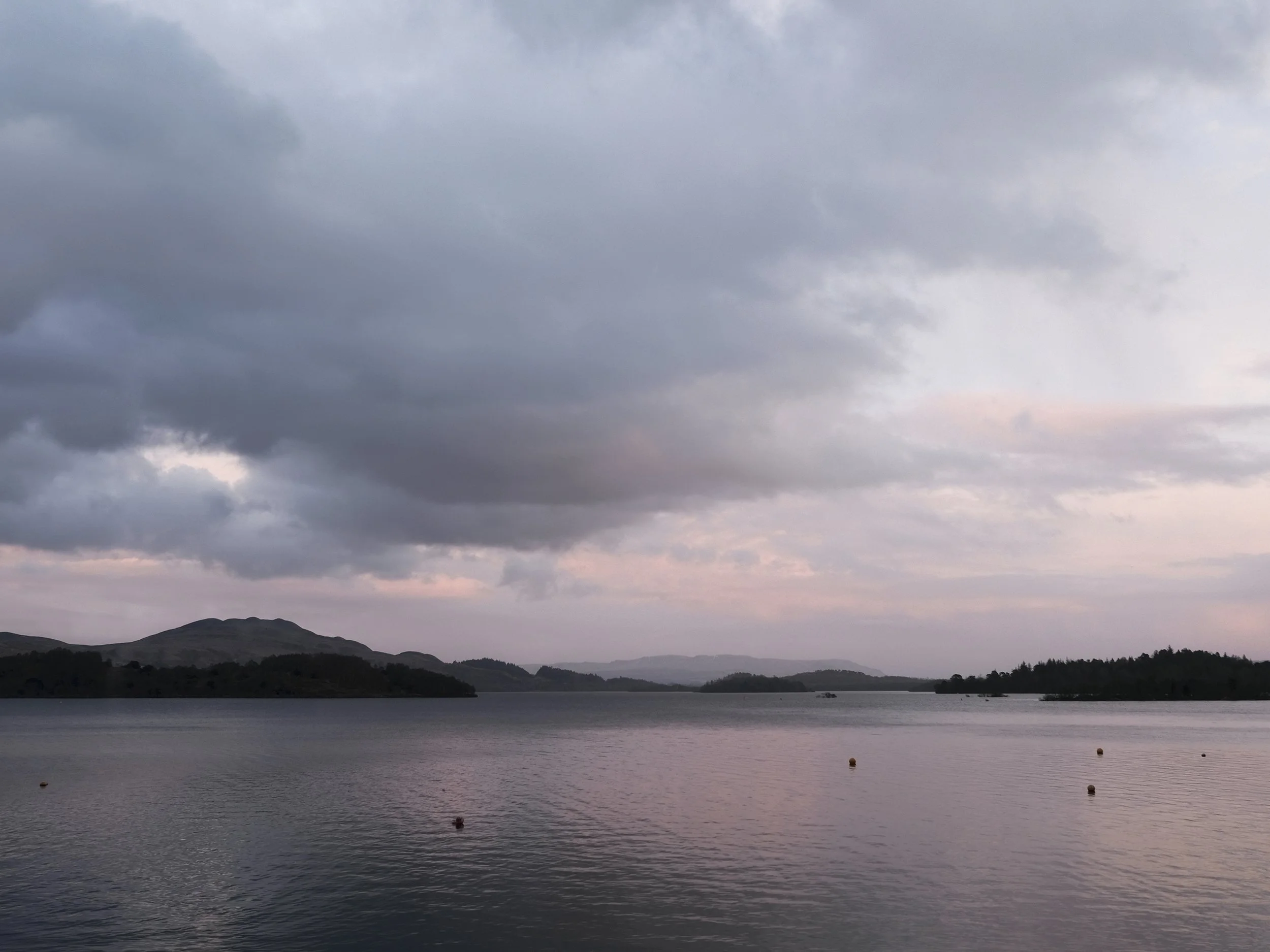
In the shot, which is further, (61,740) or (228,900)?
(61,740)

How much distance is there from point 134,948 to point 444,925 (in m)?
12.6

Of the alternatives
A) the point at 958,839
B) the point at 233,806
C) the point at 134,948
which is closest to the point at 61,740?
the point at 233,806

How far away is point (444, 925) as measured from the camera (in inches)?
1612

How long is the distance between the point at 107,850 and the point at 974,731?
551ft

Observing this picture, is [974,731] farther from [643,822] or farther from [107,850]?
[107,850]

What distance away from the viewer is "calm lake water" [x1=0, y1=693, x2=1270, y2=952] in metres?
39.9

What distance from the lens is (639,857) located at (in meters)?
55.8

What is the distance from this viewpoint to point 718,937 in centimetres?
3875

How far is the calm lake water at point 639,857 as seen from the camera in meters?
39.9

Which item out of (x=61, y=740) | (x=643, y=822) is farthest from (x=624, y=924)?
(x=61, y=740)

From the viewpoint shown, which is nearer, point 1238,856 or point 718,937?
point 718,937

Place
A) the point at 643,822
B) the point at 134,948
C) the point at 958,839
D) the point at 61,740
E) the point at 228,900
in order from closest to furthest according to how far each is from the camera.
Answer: the point at 134,948 < the point at 228,900 < the point at 958,839 < the point at 643,822 < the point at 61,740

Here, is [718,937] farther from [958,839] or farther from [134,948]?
[958,839]

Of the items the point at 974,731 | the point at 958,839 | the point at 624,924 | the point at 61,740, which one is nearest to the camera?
the point at 624,924
